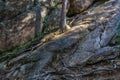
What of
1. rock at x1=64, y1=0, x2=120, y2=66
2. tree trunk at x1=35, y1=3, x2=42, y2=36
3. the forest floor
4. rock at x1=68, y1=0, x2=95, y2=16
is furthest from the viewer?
rock at x1=68, y1=0, x2=95, y2=16

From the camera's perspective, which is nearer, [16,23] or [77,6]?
[16,23]

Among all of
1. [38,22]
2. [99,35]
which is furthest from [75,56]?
[38,22]

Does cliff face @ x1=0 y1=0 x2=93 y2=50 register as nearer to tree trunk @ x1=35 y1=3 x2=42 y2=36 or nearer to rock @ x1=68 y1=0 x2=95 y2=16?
tree trunk @ x1=35 y1=3 x2=42 y2=36

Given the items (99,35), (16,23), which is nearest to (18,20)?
(16,23)

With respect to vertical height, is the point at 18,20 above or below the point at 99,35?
above

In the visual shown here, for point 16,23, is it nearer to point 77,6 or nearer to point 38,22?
point 38,22

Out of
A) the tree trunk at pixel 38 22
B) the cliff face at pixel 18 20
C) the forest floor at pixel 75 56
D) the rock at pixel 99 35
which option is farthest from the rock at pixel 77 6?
the forest floor at pixel 75 56

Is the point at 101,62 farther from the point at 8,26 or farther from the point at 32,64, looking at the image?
the point at 8,26

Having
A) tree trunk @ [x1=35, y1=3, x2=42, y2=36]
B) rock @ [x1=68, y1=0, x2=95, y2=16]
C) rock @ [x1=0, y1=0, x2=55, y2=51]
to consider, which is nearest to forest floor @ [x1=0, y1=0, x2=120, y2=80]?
tree trunk @ [x1=35, y1=3, x2=42, y2=36]

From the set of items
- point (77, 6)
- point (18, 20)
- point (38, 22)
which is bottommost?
point (38, 22)

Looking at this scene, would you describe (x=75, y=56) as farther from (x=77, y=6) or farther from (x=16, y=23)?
(x=77, y=6)

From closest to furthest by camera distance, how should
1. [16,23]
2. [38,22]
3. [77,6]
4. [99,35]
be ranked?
[99,35] < [16,23] < [38,22] < [77,6]

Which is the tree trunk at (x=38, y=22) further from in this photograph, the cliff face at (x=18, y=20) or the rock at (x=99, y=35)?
the rock at (x=99, y=35)

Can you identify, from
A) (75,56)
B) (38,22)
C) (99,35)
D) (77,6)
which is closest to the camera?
(75,56)
